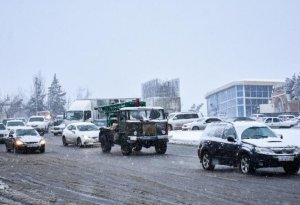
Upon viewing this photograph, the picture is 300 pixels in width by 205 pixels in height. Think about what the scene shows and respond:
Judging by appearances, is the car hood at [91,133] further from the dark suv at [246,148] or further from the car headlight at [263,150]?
the car headlight at [263,150]

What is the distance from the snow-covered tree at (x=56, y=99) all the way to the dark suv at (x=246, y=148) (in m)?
114

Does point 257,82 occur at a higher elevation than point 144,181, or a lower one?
higher

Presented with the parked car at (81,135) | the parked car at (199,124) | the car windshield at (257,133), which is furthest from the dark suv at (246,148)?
the parked car at (199,124)

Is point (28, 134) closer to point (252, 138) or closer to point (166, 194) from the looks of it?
point (252, 138)

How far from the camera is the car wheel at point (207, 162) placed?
17.2 m

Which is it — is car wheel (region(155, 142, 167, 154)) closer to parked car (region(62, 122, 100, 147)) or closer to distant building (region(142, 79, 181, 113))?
parked car (region(62, 122, 100, 147))

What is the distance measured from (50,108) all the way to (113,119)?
10304 cm

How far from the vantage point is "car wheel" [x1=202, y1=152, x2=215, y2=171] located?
17234 mm

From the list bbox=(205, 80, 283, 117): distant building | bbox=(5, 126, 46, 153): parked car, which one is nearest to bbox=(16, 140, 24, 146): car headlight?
bbox=(5, 126, 46, 153): parked car

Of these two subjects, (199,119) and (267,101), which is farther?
(267,101)

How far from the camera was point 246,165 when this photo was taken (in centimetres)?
1517

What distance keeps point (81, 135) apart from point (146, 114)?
25.8 feet

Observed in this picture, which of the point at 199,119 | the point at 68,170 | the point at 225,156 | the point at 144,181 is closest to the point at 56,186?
the point at 144,181

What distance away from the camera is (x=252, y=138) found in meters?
15.6
